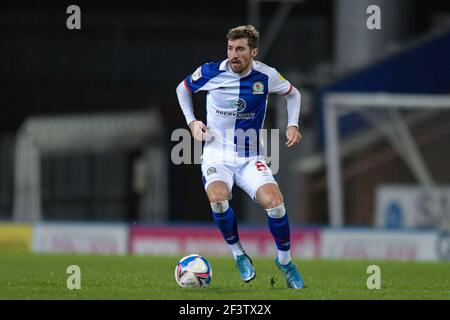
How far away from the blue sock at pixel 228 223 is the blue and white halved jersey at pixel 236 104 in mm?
564

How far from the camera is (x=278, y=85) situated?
1120cm

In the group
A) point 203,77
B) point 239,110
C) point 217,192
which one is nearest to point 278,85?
point 239,110

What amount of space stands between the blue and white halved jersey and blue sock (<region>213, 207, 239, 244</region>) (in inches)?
22.2

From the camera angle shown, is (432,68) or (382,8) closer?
(432,68)

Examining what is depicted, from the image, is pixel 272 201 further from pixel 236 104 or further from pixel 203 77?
pixel 203 77

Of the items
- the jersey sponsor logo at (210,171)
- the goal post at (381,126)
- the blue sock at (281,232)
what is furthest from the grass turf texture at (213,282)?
the goal post at (381,126)

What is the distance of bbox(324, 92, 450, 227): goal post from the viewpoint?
24.9 meters

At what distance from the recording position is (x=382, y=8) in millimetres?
30156

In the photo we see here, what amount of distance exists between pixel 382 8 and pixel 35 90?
32.1 ft

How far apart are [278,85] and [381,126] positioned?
1580cm

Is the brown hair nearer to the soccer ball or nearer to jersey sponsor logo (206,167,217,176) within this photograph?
jersey sponsor logo (206,167,217,176)
